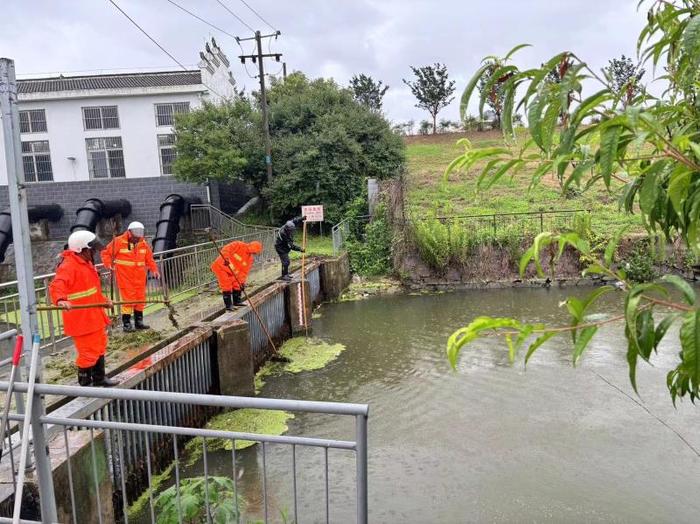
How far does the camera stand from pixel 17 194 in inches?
124

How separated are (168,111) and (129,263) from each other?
58.9ft

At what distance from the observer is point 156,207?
928 inches

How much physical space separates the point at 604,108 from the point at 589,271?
0.55 metres

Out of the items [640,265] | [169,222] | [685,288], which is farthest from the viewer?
[169,222]

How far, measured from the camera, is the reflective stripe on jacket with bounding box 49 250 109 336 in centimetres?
512

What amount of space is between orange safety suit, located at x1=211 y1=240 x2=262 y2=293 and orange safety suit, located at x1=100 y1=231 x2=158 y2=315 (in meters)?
1.57

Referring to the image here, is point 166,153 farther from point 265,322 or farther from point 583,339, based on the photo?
point 583,339

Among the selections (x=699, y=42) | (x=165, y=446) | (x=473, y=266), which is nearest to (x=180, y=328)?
(x=165, y=446)

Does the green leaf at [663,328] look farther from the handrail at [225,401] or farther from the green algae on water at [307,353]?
the green algae on water at [307,353]

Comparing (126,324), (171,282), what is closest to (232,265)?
(171,282)

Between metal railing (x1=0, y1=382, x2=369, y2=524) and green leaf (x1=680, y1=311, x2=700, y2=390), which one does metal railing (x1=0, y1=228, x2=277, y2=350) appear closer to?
metal railing (x1=0, y1=382, x2=369, y2=524)

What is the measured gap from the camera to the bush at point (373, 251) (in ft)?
60.5

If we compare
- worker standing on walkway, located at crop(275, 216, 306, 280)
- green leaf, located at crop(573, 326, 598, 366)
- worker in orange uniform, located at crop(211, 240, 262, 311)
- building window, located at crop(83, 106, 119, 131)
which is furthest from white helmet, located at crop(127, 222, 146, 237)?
building window, located at crop(83, 106, 119, 131)

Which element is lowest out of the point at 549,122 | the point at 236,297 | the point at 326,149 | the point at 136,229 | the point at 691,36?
the point at 236,297
